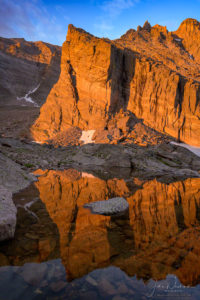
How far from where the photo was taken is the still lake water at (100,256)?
2621 millimetres

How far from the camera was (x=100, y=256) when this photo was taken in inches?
136

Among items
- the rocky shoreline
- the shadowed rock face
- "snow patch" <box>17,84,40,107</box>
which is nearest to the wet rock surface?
the rocky shoreline

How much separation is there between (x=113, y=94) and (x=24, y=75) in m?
65.5

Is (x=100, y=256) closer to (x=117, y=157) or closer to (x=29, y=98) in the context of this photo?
(x=117, y=157)

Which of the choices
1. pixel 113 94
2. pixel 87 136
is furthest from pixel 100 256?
pixel 113 94

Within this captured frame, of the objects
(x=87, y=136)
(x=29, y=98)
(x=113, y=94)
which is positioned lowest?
(x=87, y=136)

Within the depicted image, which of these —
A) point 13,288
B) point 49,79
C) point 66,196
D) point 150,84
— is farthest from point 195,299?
point 49,79

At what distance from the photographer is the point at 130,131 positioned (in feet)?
88.1

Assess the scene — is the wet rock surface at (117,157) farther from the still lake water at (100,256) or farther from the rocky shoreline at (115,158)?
the still lake water at (100,256)

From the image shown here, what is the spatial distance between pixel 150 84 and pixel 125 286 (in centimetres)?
3249

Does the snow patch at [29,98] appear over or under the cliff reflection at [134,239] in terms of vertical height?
over

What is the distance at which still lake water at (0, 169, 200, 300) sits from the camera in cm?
262

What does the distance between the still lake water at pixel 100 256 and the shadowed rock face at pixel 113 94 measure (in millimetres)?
23265

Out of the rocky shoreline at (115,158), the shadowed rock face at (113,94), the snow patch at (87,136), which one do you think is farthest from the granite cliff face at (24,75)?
the rocky shoreline at (115,158)
